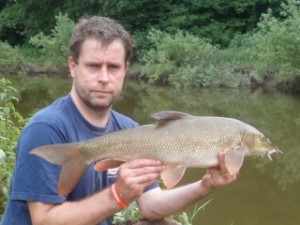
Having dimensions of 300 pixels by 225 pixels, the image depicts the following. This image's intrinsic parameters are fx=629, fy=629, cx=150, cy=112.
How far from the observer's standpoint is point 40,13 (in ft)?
148

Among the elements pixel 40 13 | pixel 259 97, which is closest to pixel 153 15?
pixel 40 13

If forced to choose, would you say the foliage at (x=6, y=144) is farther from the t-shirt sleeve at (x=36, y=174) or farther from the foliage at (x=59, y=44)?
the foliage at (x=59, y=44)

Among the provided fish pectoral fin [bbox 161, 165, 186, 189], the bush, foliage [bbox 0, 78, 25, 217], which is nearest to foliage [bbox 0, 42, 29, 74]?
the bush

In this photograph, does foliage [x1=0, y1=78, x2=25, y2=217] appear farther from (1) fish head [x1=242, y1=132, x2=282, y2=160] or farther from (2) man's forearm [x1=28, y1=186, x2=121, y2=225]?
(1) fish head [x1=242, y1=132, x2=282, y2=160]

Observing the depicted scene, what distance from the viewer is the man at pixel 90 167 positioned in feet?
9.08

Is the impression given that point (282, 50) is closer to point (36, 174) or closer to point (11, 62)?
point (11, 62)

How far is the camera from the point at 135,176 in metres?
2.69

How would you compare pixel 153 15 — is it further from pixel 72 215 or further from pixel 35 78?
pixel 72 215

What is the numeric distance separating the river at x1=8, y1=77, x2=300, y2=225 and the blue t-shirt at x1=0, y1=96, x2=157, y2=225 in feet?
16.9

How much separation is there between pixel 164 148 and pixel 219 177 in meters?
0.35

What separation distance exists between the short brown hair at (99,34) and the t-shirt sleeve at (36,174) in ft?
1.46

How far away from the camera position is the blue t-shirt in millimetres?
2781

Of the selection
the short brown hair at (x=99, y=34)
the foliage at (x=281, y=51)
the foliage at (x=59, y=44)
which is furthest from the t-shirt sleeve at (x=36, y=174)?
the foliage at (x=59, y=44)

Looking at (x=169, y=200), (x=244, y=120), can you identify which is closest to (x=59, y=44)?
(x=244, y=120)
